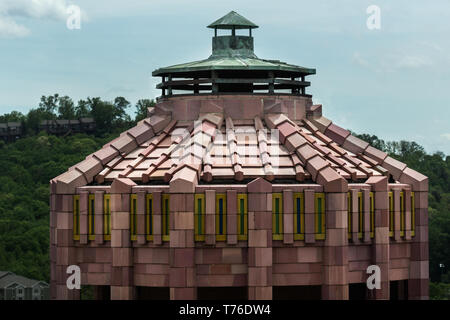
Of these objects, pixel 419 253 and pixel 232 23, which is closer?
pixel 419 253

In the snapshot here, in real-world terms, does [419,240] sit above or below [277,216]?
below

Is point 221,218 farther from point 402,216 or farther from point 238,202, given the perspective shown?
point 402,216

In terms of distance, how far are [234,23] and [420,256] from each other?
43.1 feet

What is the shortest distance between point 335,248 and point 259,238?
3205 mm

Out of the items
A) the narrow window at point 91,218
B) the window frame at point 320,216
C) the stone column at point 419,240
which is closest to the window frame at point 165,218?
the narrow window at point 91,218

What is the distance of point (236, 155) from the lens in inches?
2213

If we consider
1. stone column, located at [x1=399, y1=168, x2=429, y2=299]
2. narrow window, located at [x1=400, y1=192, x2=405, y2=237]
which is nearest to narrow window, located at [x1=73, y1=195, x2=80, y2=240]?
narrow window, located at [x1=400, y1=192, x2=405, y2=237]

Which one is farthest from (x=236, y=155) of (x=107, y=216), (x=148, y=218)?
(x=107, y=216)

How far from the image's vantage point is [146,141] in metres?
60.0

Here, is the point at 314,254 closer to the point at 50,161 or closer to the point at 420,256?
the point at 420,256

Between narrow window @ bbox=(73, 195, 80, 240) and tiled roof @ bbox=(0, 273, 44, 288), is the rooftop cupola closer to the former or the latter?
narrow window @ bbox=(73, 195, 80, 240)
